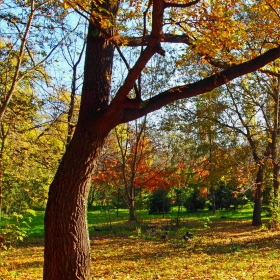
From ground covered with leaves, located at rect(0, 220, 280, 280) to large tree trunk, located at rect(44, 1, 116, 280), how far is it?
2881mm

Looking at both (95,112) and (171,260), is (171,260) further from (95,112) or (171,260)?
(95,112)

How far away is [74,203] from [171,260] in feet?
17.8

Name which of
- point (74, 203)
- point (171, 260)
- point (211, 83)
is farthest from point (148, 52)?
point (171, 260)

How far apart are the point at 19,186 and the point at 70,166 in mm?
5378

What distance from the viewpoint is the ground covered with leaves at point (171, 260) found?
22.8 feet

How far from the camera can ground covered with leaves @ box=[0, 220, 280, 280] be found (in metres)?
6.96

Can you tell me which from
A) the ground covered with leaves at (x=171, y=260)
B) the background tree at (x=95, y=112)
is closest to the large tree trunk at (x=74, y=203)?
the background tree at (x=95, y=112)

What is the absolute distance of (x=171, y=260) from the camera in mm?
8844

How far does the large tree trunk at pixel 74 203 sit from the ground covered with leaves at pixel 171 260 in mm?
2881

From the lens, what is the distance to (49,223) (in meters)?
4.27

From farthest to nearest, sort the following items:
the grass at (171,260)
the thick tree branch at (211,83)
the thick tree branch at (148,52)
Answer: the grass at (171,260) < the thick tree branch at (211,83) < the thick tree branch at (148,52)

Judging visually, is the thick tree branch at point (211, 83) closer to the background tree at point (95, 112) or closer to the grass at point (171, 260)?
the background tree at point (95, 112)

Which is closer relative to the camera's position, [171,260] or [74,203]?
[74,203]

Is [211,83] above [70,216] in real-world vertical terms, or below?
above
